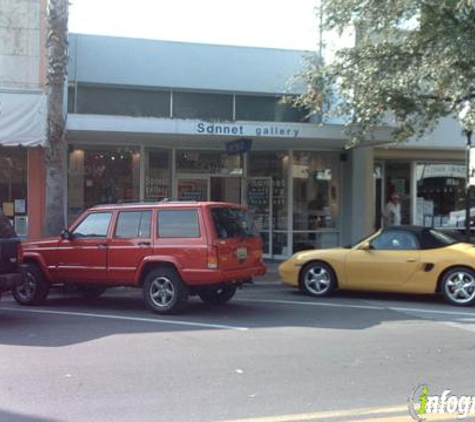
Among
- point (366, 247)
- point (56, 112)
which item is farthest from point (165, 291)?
point (56, 112)

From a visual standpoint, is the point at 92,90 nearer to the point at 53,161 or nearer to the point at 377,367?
the point at 53,161

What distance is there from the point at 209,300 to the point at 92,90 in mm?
7661

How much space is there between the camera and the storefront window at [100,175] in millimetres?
17250

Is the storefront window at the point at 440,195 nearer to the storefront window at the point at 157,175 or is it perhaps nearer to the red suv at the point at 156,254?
the storefront window at the point at 157,175

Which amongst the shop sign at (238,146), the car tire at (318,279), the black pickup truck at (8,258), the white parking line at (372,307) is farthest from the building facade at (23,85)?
the car tire at (318,279)

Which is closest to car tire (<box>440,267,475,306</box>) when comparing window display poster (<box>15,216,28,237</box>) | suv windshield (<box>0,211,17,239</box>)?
suv windshield (<box>0,211,17,239</box>)

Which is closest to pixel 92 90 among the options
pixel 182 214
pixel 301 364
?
pixel 182 214

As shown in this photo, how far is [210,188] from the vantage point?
731 inches

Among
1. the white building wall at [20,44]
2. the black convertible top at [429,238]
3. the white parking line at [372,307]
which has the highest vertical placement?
the white building wall at [20,44]

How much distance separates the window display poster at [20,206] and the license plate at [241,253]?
25.4ft

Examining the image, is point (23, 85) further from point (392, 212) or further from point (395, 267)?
point (392, 212)

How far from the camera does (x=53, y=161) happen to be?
13.8 m

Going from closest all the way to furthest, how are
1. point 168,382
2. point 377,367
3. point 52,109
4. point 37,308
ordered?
1. point 168,382
2. point 377,367
3. point 37,308
4. point 52,109

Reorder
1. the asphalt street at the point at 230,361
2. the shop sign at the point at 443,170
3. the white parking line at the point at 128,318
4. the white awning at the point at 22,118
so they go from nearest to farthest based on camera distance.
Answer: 1. the asphalt street at the point at 230,361
2. the white parking line at the point at 128,318
3. the white awning at the point at 22,118
4. the shop sign at the point at 443,170
